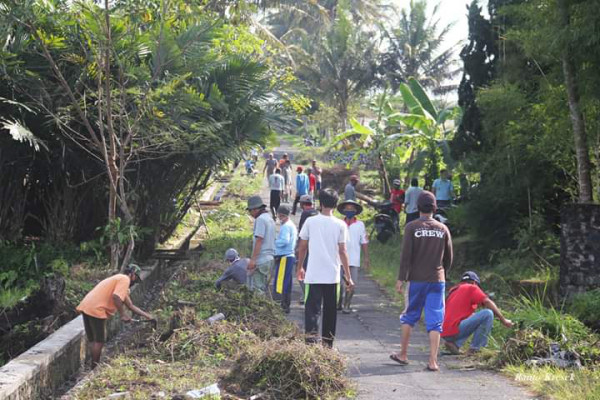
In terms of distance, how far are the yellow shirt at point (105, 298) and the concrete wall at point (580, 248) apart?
21.7 feet

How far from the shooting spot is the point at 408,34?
45562 mm

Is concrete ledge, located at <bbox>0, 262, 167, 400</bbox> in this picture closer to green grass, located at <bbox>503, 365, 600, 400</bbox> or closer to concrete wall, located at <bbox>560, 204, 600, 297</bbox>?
green grass, located at <bbox>503, 365, 600, 400</bbox>

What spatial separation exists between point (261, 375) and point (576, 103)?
805 cm

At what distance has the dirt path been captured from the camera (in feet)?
25.4

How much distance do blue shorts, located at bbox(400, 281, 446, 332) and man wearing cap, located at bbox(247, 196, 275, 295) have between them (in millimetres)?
2986

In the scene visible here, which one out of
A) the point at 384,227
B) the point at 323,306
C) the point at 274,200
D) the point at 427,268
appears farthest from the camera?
the point at 274,200

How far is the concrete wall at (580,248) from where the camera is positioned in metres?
12.7

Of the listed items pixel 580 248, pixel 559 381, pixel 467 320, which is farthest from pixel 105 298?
pixel 580 248

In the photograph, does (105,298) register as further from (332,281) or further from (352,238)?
(352,238)

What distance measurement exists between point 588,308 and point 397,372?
4106 millimetres

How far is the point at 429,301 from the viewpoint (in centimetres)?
888

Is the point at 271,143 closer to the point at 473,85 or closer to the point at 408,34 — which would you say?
the point at 473,85

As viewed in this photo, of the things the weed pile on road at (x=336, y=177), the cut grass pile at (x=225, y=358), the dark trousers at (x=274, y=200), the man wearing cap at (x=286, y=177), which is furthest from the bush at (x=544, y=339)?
the weed pile on road at (x=336, y=177)

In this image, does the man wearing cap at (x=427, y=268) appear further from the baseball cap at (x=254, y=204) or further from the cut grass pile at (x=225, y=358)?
the baseball cap at (x=254, y=204)
